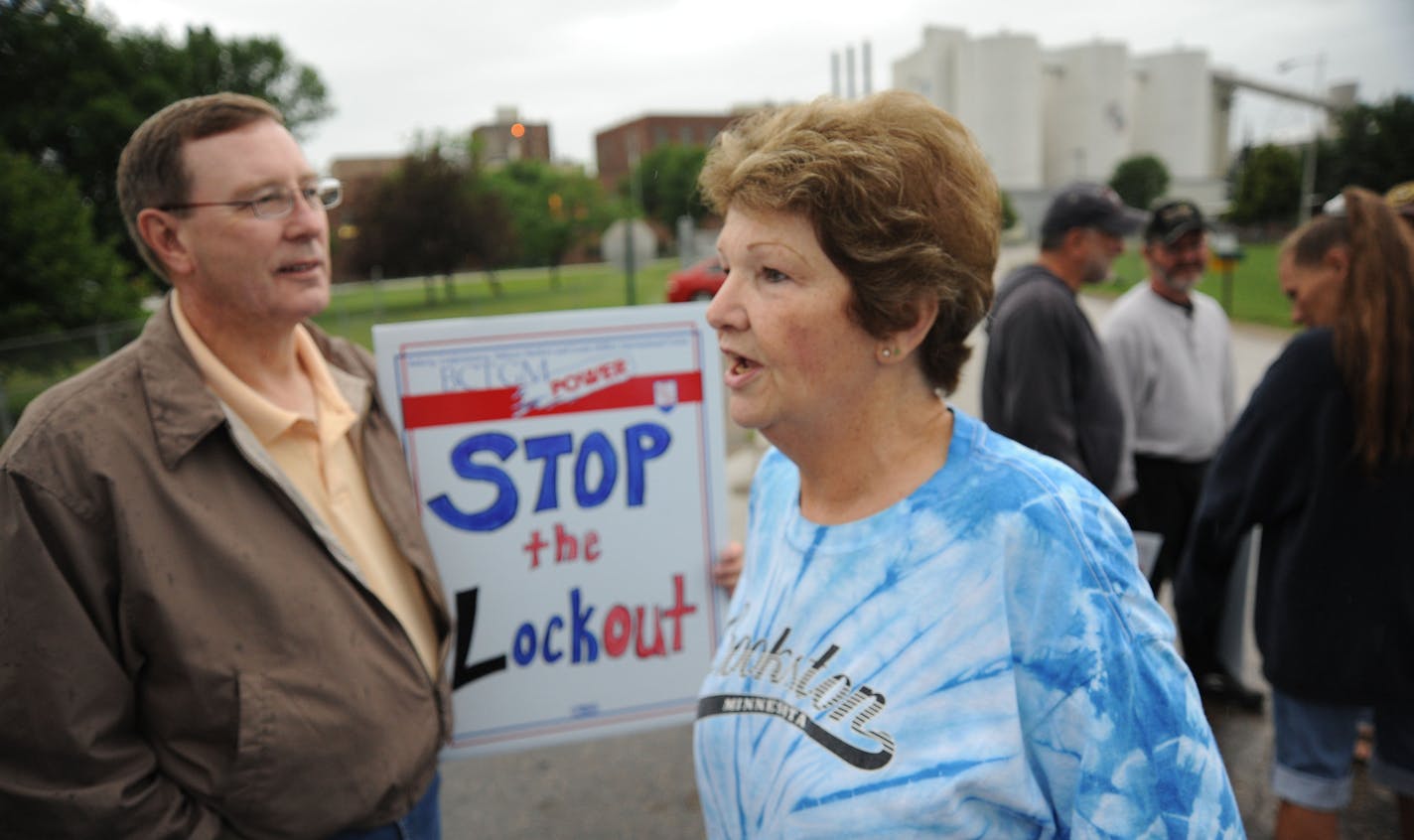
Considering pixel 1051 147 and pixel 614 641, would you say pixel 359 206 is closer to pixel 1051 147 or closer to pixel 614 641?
pixel 614 641

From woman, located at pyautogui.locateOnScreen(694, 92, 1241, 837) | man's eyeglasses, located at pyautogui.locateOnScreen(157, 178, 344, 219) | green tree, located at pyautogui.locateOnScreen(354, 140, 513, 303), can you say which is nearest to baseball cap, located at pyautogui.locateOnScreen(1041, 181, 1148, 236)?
woman, located at pyautogui.locateOnScreen(694, 92, 1241, 837)

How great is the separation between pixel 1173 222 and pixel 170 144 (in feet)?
12.5

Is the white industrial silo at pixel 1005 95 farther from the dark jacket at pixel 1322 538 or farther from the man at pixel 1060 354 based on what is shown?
the dark jacket at pixel 1322 538

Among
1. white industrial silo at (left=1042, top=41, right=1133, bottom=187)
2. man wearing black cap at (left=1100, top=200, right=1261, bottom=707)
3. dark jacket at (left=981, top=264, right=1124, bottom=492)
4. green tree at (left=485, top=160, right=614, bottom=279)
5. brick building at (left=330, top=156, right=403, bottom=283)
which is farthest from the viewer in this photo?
white industrial silo at (left=1042, top=41, right=1133, bottom=187)

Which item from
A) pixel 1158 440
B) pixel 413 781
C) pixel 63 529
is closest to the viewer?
pixel 63 529

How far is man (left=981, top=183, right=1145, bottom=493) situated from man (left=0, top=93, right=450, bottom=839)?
2284 millimetres

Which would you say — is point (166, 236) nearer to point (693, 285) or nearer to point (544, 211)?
point (693, 285)

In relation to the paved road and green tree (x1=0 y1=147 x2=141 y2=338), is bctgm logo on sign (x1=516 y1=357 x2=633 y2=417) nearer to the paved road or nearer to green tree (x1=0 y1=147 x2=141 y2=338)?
the paved road

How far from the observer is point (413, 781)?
174 centimetres

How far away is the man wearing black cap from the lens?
12.5 ft

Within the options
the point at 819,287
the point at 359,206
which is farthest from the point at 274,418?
the point at 359,206

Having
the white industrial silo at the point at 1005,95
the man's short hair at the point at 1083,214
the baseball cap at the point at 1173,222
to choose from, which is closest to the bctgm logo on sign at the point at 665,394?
the man's short hair at the point at 1083,214

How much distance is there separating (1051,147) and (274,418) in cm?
7613

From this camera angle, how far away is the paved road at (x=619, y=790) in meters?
3.10
